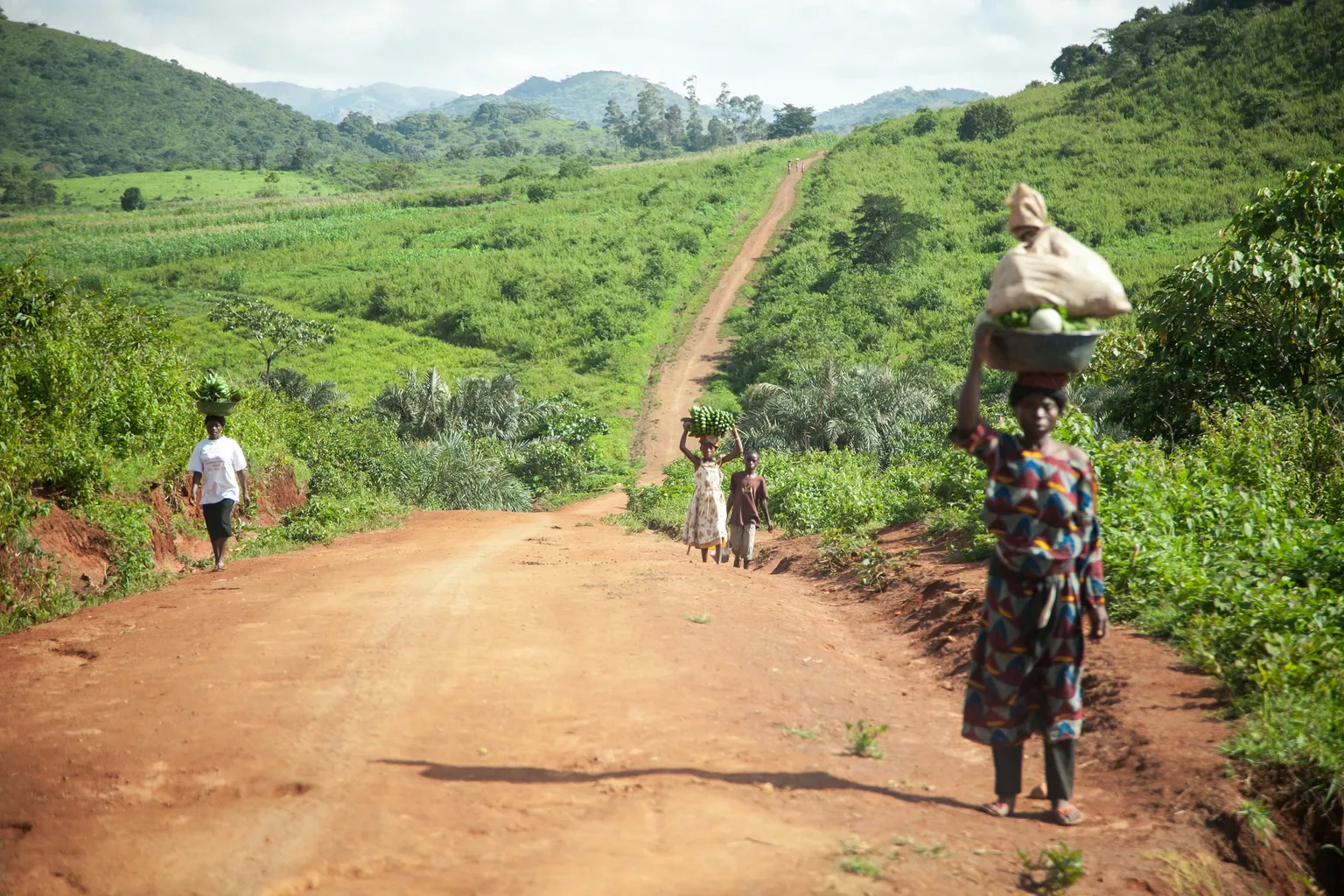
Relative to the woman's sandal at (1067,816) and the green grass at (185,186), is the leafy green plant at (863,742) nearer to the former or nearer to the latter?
the woman's sandal at (1067,816)

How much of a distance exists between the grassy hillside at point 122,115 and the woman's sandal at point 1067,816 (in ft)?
429

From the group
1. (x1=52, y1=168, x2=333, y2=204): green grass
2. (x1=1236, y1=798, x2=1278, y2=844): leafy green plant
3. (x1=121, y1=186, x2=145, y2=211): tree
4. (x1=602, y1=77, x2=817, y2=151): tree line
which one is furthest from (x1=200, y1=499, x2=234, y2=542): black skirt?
(x1=602, y1=77, x2=817, y2=151): tree line

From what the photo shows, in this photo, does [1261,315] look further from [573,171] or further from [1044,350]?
[573,171]

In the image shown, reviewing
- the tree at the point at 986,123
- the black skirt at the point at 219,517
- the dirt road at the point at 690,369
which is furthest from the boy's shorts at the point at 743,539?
the tree at the point at 986,123

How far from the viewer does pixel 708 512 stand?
995 cm

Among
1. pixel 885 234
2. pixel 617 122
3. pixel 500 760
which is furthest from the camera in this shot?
pixel 617 122

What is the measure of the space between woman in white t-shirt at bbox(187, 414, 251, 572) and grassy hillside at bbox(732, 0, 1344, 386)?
2081 centimetres

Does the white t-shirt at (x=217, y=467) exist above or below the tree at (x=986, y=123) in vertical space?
below

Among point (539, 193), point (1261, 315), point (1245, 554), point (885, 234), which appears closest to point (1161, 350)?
point (1261, 315)

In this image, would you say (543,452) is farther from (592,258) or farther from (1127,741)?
(592,258)

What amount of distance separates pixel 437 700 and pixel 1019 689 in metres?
2.92

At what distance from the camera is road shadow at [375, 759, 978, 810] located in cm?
400

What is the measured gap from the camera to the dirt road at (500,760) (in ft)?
10.6

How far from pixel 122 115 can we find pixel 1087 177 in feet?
458
